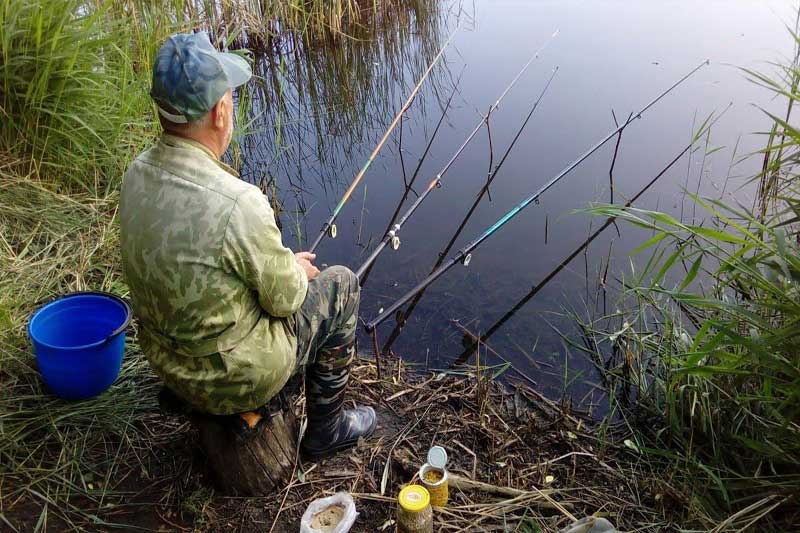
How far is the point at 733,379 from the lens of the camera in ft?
7.29

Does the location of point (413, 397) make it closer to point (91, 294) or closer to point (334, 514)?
point (334, 514)

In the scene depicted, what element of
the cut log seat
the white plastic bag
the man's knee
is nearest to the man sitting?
the cut log seat

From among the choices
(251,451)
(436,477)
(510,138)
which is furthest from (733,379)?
(510,138)

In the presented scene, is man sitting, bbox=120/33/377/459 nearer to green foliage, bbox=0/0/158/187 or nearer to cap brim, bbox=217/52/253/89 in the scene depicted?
cap brim, bbox=217/52/253/89

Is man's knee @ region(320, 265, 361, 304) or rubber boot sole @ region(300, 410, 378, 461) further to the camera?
rubber boot sole @ region(300, 410, 378, 461)

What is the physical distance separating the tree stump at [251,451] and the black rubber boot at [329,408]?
92 mm

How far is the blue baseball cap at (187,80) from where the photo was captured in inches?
57.5

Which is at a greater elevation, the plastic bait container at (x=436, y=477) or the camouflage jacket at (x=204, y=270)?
the camouflage jacket at (x=204, y=270)

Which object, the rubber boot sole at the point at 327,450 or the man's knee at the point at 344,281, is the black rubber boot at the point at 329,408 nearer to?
the rubber boot sole at the point at 327,450

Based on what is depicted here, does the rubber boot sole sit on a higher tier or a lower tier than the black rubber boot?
lower

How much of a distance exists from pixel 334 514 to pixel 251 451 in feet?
1.01

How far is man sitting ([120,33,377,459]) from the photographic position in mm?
1479

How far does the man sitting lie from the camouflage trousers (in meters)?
0.12

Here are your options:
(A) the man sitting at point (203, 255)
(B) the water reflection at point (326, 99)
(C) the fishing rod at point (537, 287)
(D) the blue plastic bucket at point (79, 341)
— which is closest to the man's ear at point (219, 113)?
(A) the man sitting at point (203, 255)
